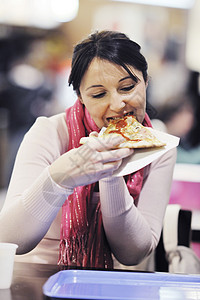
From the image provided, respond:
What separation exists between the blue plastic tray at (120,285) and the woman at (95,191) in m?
0.26

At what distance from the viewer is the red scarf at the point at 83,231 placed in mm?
1513

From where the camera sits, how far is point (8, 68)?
3.47m

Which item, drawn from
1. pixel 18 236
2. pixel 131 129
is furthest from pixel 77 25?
pixel 18 236

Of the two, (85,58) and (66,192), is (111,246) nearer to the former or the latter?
(66,192)

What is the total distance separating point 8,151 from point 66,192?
2.42 meters

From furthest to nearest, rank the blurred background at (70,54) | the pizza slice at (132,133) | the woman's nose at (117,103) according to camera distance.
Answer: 1. the blurred background at (70,54)
2. the woman's nose at (117,103)
3. the pizza slice at (132,133)

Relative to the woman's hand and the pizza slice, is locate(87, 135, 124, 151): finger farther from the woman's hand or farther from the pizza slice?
the pizza slice

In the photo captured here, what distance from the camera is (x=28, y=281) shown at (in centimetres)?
106

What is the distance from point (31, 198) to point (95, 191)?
0.41m

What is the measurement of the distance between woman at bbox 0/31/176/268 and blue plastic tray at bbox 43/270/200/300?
260 mm

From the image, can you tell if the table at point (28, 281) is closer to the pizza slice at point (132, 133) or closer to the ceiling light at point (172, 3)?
the pizza slice at point (132, 133)

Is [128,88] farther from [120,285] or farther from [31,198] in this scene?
[120,285]

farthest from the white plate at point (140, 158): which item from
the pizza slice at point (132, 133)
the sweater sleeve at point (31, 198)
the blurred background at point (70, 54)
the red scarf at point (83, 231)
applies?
the blurred background at point (70, 54)

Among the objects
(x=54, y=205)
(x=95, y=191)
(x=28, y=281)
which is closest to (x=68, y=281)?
(x=28, y=281)
